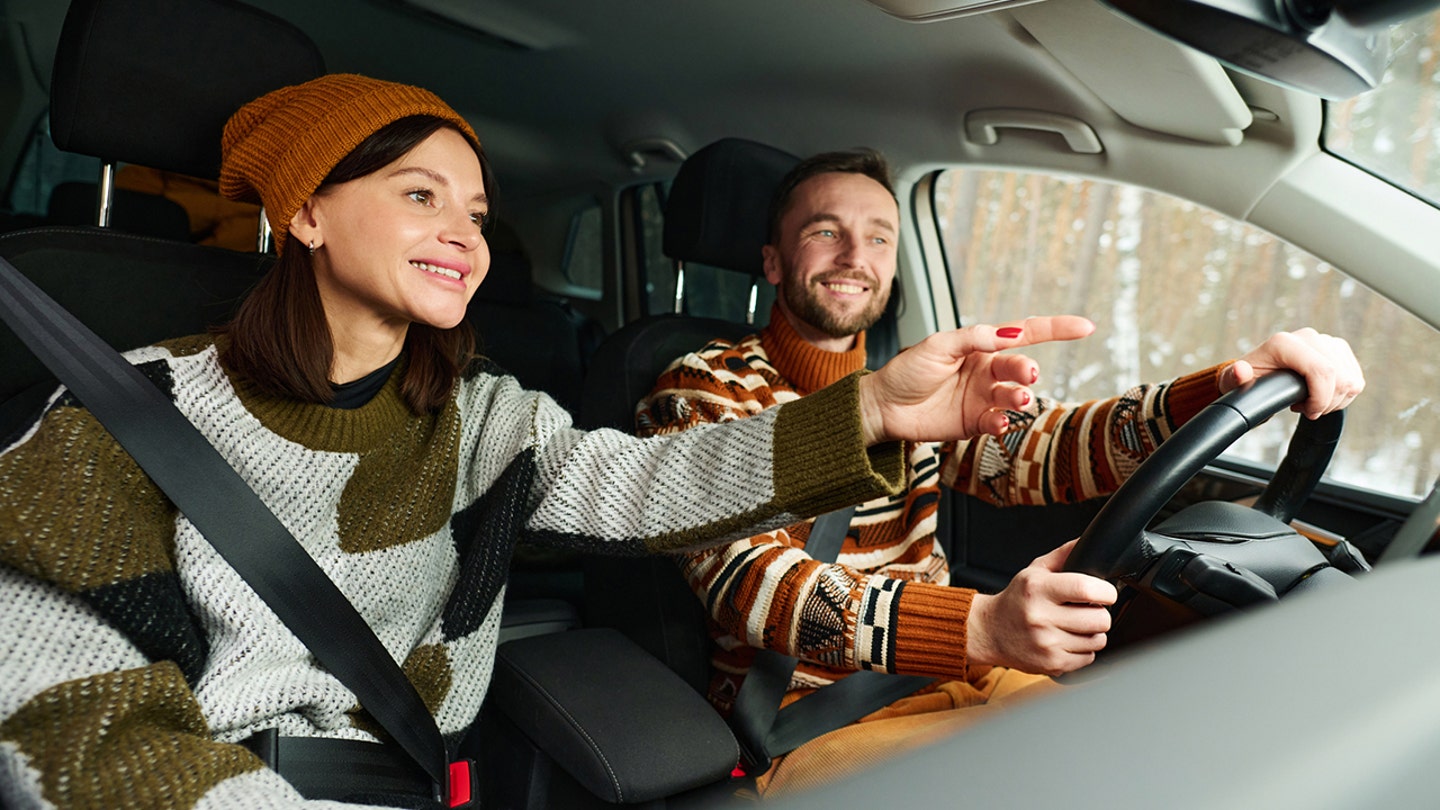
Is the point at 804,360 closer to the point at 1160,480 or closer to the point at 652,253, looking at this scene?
the point at 1160,480

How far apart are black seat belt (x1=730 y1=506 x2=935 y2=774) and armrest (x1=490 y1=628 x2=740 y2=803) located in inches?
7.0

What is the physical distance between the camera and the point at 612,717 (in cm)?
121

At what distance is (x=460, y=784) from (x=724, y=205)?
1.23m

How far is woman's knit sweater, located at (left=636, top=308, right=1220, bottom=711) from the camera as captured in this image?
1.30 meters

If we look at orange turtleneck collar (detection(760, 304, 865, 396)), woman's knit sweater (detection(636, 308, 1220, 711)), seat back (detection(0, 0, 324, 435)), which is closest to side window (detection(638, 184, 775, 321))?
orange turtleneck collar (detection(760, 304, 865, 396))

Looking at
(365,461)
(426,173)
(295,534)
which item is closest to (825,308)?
(426,173)

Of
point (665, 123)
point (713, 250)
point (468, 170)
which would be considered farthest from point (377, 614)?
point (665, 123)

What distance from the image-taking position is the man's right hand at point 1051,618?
110cm

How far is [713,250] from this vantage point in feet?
6.71

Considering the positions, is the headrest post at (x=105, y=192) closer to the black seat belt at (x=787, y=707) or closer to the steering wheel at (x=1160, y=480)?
the black seat belt at (x=787, y=707)

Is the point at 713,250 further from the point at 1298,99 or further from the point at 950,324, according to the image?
the point at 1298,99

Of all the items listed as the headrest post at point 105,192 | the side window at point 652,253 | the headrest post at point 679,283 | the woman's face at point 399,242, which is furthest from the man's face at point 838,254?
the side window at point 652,253

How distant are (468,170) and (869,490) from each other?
2.26 ft

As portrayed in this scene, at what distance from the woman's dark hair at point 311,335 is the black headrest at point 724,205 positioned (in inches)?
26.0
